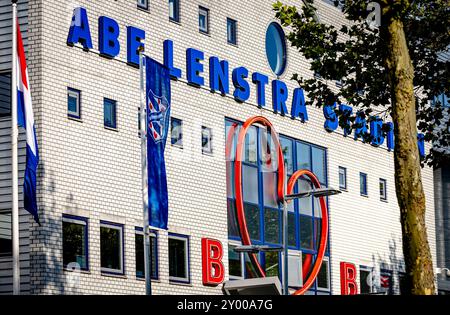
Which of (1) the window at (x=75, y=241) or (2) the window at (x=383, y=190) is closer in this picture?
(1) the window at (x=75, y=241)

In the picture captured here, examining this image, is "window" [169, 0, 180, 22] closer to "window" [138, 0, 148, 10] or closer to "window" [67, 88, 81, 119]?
"window" [138, 0, 148, 10]

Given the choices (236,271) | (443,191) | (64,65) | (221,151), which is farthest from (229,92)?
(443,191)

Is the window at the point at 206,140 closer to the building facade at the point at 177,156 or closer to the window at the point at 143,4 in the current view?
the building facade at the point at 177,156

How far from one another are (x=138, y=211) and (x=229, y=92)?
21.5 ft

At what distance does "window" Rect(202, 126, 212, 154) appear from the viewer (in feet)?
118

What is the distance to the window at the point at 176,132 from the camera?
34.8 metres

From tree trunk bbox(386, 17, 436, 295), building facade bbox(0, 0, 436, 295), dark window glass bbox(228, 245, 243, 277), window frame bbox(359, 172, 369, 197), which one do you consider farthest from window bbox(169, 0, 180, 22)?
tree trunk bbox(386, 17, 436, 295)

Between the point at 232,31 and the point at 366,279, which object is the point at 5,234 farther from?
the point at 366,279

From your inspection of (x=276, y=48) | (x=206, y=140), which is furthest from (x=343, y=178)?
(x=206, y=140)

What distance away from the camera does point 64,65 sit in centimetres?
3077

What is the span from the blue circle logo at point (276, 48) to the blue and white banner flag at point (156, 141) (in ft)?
46.5

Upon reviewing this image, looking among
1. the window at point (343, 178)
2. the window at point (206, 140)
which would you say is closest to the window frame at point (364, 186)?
the window at point (343, 178)

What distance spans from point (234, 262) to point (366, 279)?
9699 mm

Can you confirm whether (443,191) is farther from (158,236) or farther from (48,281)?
(48,281)
